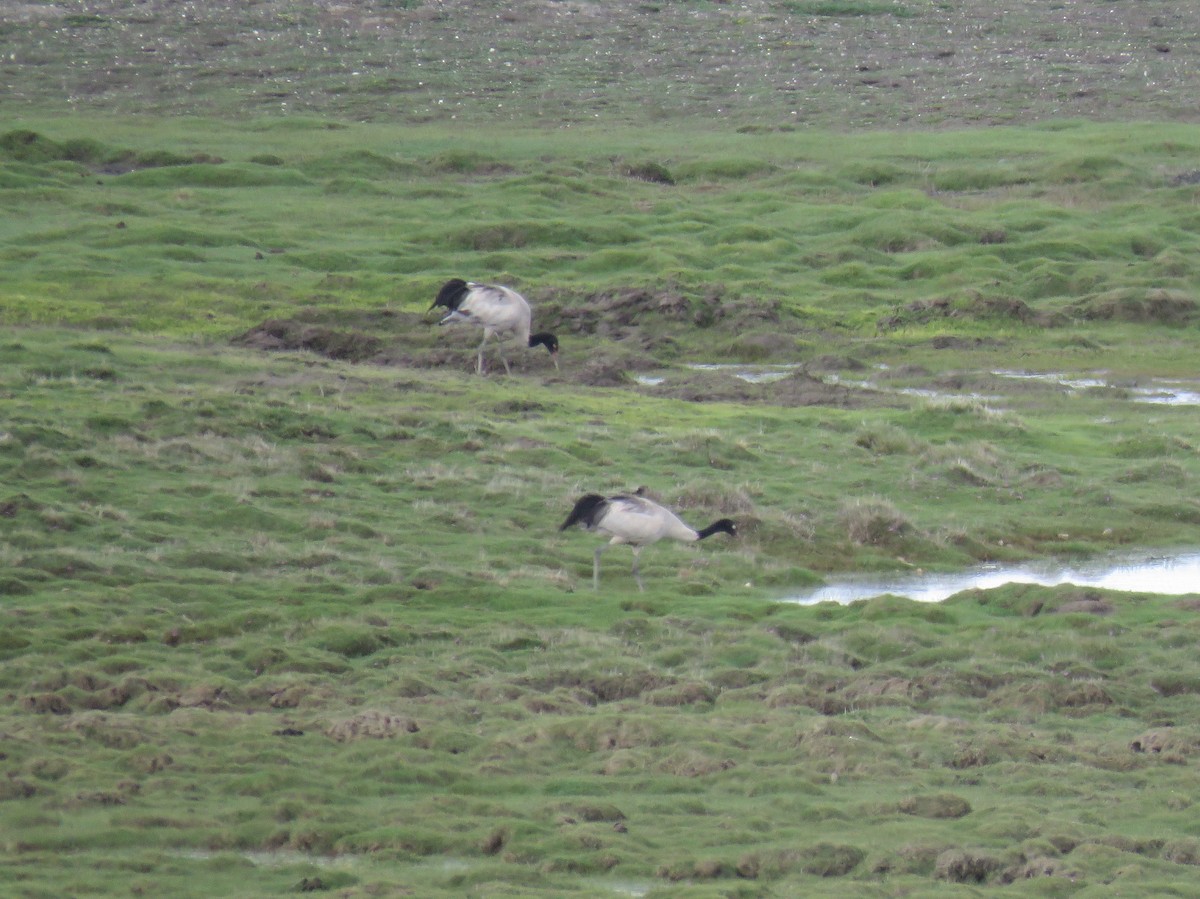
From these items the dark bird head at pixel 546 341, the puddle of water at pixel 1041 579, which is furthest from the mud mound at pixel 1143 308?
the puddle of water at pixel 1041 579

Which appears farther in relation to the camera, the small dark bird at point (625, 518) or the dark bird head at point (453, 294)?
the dark bird head at point (453, 294)

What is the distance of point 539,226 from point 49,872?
39774mm

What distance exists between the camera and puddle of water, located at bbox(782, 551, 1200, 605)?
75.0 ft

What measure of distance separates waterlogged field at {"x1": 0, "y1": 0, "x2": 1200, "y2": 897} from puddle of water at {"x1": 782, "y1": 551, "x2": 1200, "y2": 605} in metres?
0.52

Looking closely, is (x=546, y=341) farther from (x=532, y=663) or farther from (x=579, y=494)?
(x=532, y=663)

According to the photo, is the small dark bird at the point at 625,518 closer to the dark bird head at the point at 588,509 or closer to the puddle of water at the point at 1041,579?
the dark bird head at the point at 588,509

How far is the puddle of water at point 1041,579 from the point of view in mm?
22875

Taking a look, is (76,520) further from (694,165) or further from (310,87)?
(310,87)

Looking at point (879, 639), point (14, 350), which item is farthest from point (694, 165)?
point (879, 639)

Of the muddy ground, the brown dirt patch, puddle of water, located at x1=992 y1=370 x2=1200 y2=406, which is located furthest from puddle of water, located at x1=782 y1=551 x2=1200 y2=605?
the muddy ground

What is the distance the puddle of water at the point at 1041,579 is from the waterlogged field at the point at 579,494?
1.69 feet

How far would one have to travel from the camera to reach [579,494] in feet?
82.7

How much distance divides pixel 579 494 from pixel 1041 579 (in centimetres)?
628

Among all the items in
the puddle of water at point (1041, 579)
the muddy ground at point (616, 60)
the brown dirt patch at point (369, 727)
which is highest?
the muddy ground at point (616, 60)
